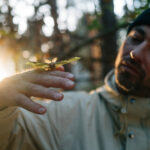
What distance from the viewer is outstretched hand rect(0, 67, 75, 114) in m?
1.22

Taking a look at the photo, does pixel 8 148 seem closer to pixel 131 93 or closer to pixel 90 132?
pixel 90 132

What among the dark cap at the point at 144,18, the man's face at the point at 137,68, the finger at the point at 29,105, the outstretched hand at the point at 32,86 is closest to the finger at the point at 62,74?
the outstretched hand at the point at 32,86

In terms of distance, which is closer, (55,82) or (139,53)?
(55,82)

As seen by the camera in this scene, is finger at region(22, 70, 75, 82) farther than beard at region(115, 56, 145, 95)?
No

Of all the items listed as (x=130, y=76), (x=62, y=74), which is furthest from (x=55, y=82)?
(x=130, y=76)

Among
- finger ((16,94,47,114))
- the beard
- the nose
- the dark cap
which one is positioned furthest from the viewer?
the dark cap

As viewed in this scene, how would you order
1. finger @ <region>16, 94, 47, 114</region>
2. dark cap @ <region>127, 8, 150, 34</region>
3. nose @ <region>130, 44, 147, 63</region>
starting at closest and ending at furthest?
finger @ <region>16, 94, 47, 114</region>, nose @ <region>130, 44, 147, 63</region>, dark cap @ <region>127, 8, 150, 34</region>

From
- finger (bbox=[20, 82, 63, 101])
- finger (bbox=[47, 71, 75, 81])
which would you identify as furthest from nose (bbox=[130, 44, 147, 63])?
finger (bbox=[20, 82, 63, 101])

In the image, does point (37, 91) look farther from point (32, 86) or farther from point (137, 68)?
point (137, 68)

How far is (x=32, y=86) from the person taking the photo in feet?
4.16

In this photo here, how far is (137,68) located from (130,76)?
0.46 feet

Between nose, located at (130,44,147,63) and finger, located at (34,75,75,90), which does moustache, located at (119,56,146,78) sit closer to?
nose, located at (130,44,147,63)

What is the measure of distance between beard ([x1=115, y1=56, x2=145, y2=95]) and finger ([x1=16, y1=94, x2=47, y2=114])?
1413 mm

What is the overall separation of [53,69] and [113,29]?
286 centimetres
